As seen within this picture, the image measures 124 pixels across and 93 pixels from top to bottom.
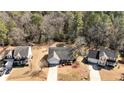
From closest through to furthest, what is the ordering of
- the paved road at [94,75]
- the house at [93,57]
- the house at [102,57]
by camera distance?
the paved road at [94,75] < the house at [102,57] < the house at [93,57]

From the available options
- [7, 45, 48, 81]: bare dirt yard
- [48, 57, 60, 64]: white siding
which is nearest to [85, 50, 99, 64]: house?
Answer: [48, 57, 60, 64]: white siding

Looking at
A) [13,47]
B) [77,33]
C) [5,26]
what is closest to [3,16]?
[5,26]

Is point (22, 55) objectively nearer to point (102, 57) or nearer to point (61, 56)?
point (61, 56)

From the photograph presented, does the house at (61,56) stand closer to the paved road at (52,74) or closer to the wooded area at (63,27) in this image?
the paved road at (52,74)

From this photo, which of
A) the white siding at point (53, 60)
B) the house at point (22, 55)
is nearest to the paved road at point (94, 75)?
the white siding at point (53, 60)

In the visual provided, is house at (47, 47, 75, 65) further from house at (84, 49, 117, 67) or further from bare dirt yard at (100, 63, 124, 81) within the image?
bare dirt yard at (100, 63, 124, 81)
